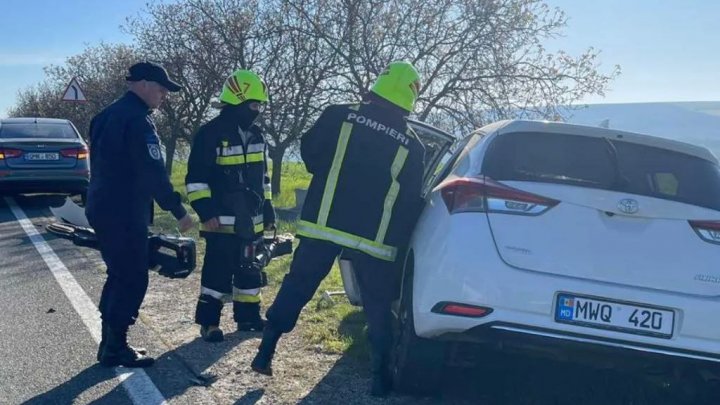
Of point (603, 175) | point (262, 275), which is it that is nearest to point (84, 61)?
point (262, 275)

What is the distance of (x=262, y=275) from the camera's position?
5836 mm

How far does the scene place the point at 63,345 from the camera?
5270 millimetres

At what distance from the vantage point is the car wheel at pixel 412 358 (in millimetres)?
4203

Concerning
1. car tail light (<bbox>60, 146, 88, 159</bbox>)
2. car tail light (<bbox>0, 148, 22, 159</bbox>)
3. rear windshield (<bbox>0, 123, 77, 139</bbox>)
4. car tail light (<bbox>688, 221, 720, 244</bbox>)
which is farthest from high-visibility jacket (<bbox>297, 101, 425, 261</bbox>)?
rear windshield (<bbox>0, 123, 77, 139</bbox>)

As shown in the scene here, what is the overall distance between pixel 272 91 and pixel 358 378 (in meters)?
14.2

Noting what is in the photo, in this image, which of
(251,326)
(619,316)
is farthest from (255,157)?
(619,316)

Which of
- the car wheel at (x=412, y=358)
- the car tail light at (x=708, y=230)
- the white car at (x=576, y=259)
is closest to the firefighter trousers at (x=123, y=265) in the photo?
the car wheel at (x=412, y=358)

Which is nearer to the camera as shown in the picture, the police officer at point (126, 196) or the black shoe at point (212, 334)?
the police officer at point (126, 196)

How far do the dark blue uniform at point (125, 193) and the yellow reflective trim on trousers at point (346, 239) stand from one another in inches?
36.5

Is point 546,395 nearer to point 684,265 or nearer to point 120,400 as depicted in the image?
point 684,265

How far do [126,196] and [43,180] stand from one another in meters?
9.34

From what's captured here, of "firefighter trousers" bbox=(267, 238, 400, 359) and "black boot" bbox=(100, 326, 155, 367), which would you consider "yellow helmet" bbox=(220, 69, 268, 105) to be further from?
"black boot" bbox=(100, 326, 155, 367)

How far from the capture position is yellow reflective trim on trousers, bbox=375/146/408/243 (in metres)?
4.44

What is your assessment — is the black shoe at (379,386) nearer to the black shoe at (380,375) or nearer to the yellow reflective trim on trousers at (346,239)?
the black shoe at (380,375)
